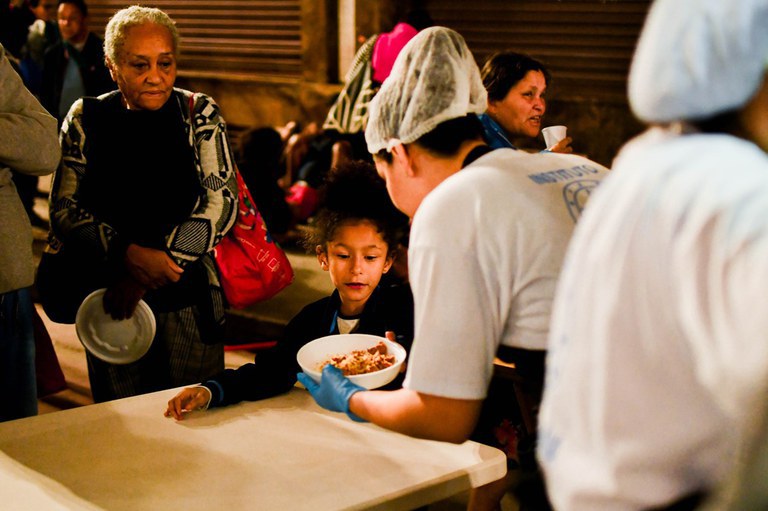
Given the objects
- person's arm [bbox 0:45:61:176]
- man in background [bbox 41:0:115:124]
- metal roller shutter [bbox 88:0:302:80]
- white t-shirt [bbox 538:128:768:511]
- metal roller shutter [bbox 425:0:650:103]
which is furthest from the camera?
metal roller shutter [bbox 88:0:302:80]

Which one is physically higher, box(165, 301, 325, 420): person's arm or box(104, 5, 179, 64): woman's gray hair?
box(104, 5, 179, 64): woman's gray hair

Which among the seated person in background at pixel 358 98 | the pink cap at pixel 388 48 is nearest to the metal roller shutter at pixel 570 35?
the seated person in background at pixel 358 98

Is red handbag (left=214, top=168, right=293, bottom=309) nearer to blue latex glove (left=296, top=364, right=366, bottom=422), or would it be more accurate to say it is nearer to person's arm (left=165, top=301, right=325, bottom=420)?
person's arm (left=165, top=301, right=325, bottom=420)

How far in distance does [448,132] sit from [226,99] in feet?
20.2

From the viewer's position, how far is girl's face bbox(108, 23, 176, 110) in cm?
293

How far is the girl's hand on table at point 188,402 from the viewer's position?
7.72 ft

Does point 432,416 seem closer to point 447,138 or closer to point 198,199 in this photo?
point 447,138

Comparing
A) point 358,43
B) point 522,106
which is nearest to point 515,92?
point 522,106

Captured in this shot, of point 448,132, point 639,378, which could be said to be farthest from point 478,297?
point 639,378

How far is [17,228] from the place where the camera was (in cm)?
281

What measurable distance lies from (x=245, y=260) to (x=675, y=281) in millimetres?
2283

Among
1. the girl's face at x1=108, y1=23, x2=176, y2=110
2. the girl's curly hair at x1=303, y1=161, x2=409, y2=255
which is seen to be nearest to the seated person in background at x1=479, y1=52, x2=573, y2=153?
the girl's curly hair at x1=303, y1=161, x2=409, y2=255

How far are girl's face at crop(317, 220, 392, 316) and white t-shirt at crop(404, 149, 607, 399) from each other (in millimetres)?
1051

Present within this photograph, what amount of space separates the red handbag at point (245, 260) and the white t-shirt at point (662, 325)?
2.07 metres
